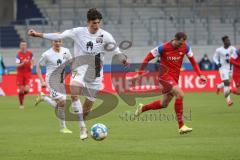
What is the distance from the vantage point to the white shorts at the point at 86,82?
600 inches

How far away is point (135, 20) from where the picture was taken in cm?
4444

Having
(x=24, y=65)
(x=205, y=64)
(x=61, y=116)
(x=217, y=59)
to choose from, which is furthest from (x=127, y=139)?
(x=205, y=64)

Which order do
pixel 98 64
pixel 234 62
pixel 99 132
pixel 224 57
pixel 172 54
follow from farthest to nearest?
1. pixel 224 57
2. pixel 234 62
3. pixel 172 54
4. pixel 98 64
5. pixel 99 132

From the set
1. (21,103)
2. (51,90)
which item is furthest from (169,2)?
(51,90)

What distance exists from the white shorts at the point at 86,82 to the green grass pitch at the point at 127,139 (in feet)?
3.28

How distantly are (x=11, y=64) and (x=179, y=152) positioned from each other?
96.0 feet

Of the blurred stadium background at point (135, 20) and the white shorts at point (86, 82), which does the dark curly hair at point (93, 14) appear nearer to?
the white shorts at point (86, 82)

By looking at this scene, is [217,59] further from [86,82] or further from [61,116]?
[86,82]

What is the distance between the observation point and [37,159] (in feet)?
41.0

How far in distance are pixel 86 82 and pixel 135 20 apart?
2933cm

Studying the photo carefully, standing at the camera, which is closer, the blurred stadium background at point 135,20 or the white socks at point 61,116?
the white socks at point 61,116

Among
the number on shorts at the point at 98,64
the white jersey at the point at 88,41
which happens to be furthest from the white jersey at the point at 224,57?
the white jersey at the point at 88,41

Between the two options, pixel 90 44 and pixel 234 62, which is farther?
pixel 234 62

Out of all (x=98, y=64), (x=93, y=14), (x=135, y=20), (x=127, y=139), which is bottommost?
(x=127, y=139)
